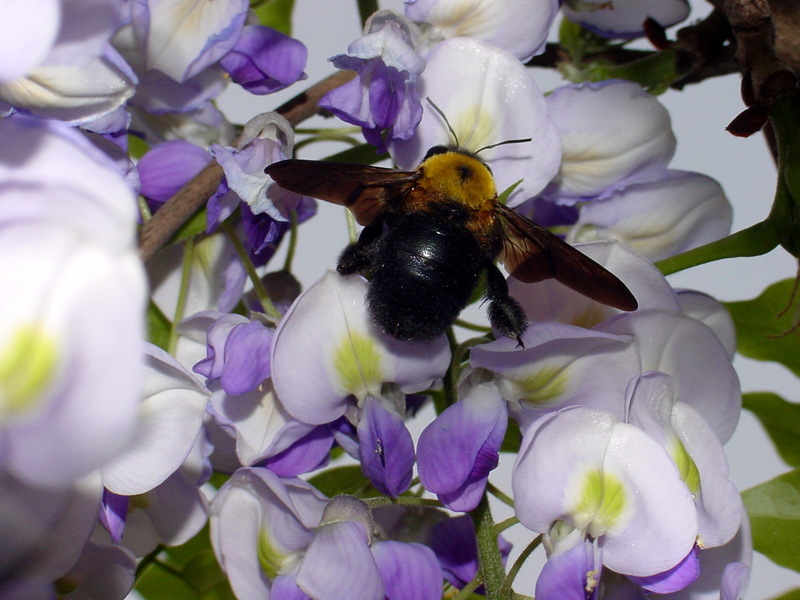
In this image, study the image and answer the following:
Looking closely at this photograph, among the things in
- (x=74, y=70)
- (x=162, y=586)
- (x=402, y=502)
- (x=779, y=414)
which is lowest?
(x=162, y=586)

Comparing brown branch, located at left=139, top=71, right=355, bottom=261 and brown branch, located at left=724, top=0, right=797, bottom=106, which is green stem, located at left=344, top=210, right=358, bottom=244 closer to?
brown branch, located at left=139, top=71, right=355, bottom=261

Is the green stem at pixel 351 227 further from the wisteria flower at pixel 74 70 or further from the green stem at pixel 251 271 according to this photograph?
the wisteria flower at pixel 74 70

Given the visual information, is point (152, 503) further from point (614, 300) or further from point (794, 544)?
point (794, 544)

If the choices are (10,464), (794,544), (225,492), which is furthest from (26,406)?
(794,544)

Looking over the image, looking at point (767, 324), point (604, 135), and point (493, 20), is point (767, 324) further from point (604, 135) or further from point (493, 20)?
point (493, 20)

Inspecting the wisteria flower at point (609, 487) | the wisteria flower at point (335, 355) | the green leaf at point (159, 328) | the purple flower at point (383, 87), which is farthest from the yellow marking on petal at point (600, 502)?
the green leaf at point (159, 328)

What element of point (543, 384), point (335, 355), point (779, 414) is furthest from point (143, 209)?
point (779, 414)

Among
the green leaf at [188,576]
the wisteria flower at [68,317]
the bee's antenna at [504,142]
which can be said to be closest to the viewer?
the wisteria flower at [68,317]
